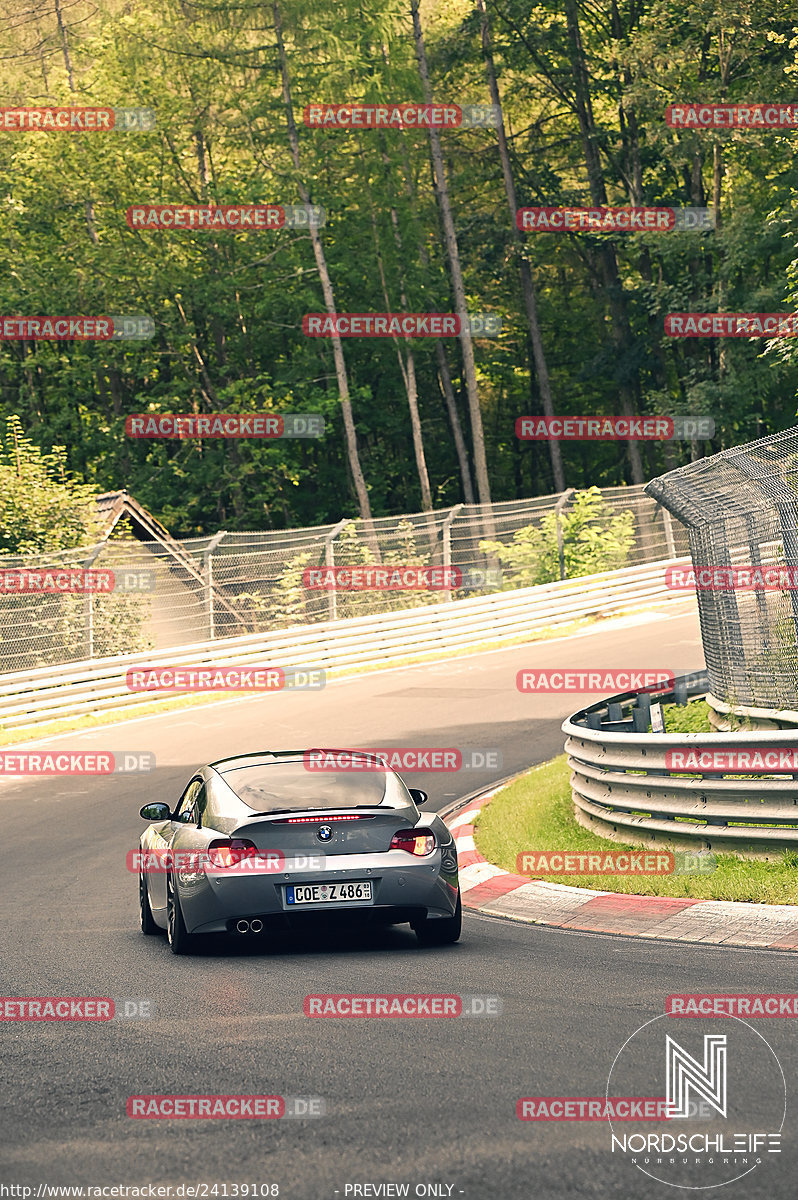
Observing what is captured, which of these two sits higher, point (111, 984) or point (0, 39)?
point (0, 39)

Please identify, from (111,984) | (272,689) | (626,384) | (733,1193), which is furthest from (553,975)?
(626,384)

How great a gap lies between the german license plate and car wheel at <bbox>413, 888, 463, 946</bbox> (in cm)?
50

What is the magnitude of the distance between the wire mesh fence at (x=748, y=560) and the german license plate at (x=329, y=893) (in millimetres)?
3994

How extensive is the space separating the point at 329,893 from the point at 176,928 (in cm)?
103

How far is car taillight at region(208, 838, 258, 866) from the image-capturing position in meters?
7.74

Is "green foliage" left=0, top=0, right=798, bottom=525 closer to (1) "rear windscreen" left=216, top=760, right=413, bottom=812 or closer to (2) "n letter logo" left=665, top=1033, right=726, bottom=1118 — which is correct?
(1) "rear windscreen" left=216, top=760, right=413, bottom=812

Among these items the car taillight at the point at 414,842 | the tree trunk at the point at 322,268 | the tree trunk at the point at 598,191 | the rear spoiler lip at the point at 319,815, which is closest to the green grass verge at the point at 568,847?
the car taillight at the point at 414,842

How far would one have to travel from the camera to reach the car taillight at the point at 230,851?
774cm

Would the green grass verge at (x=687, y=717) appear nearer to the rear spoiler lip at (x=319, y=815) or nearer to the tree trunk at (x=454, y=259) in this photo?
the rear spoiler lip at (x=319, y=815)

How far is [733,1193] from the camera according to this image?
387 cm

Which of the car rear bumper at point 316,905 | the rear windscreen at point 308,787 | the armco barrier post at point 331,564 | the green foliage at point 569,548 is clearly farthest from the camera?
the green foliage at point 569,548

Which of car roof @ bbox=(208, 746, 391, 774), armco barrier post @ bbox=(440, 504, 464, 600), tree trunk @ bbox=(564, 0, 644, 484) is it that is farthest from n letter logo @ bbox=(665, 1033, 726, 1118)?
tree trunk @ bbox=(564, 0, 644, 484)

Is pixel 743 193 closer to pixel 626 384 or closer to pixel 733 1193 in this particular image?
pixel 626 384

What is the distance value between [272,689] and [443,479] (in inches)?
1225
